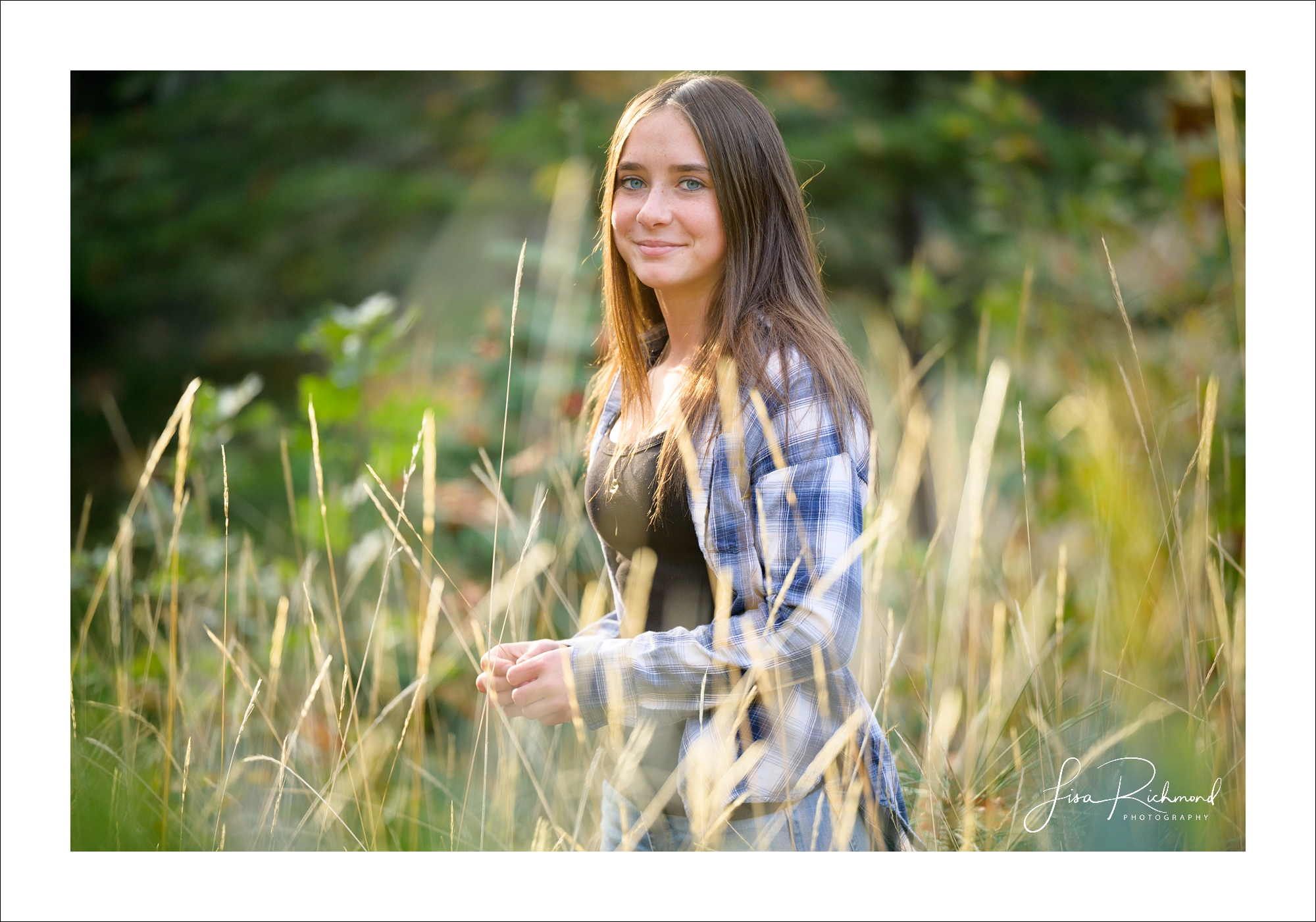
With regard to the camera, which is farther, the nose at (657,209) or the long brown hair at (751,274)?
the nose at (657,209)

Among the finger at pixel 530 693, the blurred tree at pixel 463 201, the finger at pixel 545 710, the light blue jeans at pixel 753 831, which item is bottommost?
the light blue jeans at pixel 753 831

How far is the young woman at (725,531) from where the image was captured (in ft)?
3.59

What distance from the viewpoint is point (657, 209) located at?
1.26 meters

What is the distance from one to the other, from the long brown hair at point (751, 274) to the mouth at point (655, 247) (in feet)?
0.24

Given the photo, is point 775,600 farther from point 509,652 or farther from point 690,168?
point 690,168

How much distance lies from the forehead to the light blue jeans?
0.84 metres

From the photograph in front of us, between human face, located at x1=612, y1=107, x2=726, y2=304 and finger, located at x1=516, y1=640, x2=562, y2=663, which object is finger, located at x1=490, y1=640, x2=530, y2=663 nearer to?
finger, located at x1=516, y1=640, x2=562, y2=663

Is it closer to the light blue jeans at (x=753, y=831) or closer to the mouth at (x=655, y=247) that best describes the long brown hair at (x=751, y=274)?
the mouth at (x=655, y=247)

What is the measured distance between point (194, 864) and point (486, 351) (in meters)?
1.13

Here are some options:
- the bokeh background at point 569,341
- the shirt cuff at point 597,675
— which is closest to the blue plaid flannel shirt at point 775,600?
the shirt cuff at point 597,675

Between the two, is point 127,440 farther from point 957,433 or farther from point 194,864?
point 957,433

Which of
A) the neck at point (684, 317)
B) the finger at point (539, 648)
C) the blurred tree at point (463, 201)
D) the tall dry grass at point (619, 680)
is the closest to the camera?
the finger at point (539, 648)

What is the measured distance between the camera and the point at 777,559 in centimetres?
109

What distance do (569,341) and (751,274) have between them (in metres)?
1.06
